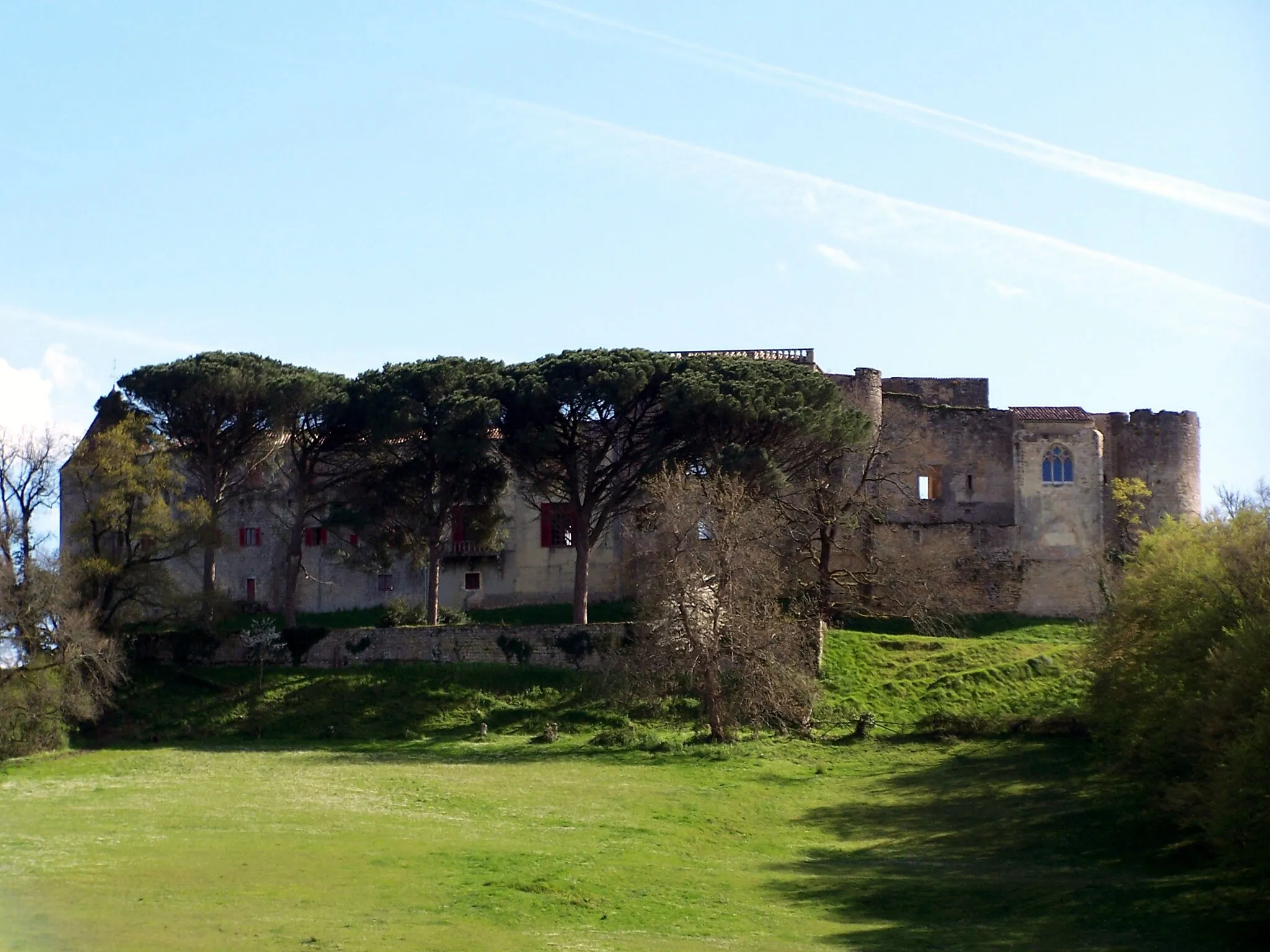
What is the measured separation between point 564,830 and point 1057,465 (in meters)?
30.3

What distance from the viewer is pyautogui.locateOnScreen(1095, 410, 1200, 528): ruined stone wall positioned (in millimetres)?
50562

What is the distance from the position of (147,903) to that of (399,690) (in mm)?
21889

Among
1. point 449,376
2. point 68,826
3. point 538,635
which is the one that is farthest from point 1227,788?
point 449,376

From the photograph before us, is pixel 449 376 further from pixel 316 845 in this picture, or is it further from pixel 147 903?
pixel 147 903

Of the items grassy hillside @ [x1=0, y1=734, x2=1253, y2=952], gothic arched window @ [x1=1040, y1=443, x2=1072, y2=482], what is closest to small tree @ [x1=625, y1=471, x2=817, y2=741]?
grassy hillside @ [x1=0, y1=734, x2=1253, y2=952]

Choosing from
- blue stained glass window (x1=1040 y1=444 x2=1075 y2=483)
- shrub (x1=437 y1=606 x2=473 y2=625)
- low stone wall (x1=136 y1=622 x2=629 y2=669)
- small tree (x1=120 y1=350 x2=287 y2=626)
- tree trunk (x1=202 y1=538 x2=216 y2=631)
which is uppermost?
small tree (x1=120 y1=350 x2=287 y2=626)

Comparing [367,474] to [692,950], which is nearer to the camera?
[692,950]

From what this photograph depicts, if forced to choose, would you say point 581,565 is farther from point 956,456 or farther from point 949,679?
point 956,456

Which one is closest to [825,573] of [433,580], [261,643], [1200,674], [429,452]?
[433,580]

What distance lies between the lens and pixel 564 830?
24.7 metres

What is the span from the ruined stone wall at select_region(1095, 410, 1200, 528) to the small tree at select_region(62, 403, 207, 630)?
2975 cm

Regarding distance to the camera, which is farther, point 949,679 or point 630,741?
point 949,679

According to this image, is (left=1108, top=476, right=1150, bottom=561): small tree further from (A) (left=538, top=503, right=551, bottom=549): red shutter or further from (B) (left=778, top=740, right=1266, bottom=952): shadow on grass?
(A) (left=538, top=503, right=551, bottom=549): red shutter

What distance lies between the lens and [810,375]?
4312 cm
